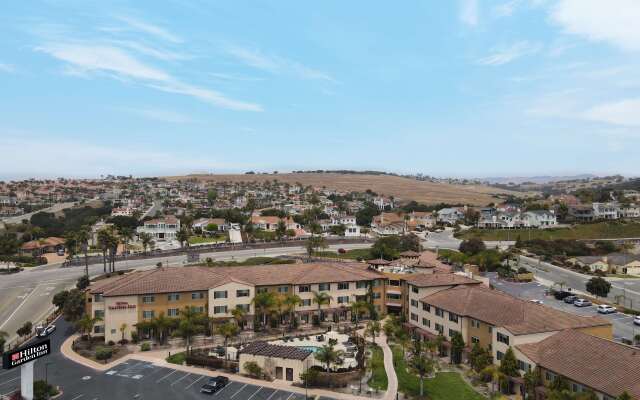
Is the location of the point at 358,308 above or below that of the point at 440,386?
above

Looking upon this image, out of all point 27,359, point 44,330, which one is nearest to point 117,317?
point 44,330

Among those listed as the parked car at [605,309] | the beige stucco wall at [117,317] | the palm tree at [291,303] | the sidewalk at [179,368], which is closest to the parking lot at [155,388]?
the sidewalk at [179,368]

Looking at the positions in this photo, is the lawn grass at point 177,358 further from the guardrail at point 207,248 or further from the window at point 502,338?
the guardrail at point 207,248

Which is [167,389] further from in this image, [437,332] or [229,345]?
[437,332]

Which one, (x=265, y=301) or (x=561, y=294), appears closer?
(x=265, y=301)

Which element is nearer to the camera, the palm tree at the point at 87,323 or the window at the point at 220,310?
the palm tree at the point at 87,323

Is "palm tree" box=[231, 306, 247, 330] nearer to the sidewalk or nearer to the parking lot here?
the sidewalk

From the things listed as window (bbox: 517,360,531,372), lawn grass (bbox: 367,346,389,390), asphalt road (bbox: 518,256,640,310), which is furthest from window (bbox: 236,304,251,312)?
asphalt road (bbox: 518,256,640,310)

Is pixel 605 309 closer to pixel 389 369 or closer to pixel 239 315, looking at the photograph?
pixel 389 369
